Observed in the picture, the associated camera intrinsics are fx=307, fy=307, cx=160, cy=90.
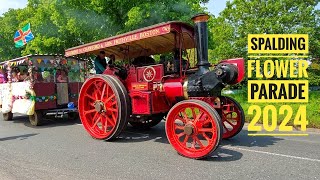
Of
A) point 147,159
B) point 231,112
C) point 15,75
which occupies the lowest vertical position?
point 147,159

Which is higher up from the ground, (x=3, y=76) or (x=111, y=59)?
(x=111, y=59)

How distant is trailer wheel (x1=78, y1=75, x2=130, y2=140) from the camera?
6.03 m

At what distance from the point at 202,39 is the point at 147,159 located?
2266mm

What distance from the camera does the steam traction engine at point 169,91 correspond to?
508 cm

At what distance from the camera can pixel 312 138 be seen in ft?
21.2

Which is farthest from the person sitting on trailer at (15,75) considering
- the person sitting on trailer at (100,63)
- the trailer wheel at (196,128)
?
the trailer wheel at (196,128)

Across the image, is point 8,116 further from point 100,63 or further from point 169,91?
point 169,91

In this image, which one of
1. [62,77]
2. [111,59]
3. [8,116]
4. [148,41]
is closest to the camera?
[148,41]

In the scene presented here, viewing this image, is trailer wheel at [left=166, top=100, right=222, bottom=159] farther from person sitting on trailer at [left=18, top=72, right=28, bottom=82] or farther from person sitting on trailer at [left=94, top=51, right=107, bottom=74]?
person sitting on trailer at [left=18, top=72, right=28, bottom=82]

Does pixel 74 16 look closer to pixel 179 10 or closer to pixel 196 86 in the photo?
pixel 179 10

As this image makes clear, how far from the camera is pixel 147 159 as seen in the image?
4.97 meters

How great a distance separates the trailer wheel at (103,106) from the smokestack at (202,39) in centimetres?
167

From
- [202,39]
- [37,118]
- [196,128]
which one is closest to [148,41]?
[202,39]

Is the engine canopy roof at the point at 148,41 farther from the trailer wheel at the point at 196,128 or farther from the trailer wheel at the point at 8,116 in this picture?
the trailer wheel at the point at 8,116
